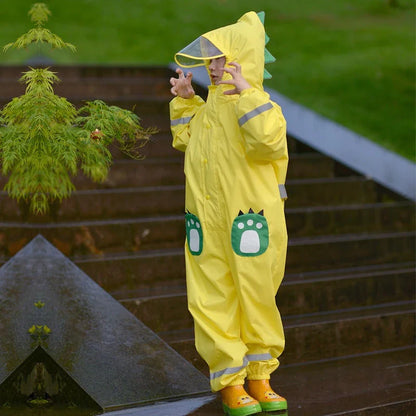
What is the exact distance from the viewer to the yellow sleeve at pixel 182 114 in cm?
389

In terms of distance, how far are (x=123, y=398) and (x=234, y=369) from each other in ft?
2.01

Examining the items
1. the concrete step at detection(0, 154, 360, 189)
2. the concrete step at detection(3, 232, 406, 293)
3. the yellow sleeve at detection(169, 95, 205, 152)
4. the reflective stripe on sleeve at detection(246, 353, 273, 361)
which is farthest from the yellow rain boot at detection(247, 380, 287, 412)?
the concrete step at detection(0, 154, 360, 189)

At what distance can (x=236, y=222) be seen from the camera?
11.5 ft

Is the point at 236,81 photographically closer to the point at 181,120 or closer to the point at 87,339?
the point at 181,120

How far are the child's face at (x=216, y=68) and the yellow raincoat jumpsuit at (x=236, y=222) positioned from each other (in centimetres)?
4

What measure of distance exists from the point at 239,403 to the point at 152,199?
266 cm

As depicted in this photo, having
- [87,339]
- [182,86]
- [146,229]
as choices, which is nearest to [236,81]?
[182,86]

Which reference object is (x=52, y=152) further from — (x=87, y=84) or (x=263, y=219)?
(x=87, y=84)

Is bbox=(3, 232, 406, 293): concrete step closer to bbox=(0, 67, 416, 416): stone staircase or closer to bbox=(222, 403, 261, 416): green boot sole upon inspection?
bbox=(0, 67, 416, 416): stone staircase

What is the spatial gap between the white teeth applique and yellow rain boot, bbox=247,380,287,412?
65 centimetres

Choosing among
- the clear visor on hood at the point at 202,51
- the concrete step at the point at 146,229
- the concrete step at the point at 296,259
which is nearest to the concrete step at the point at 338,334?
the concrete step at the point at 296,259

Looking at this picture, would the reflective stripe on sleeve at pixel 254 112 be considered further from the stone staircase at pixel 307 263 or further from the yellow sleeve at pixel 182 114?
the stone staircase at pixel 307 263

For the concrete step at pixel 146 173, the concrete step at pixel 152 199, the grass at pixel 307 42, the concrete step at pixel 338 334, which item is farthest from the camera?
the grass at pixel 307 42

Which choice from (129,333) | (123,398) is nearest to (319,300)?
(129,333)
